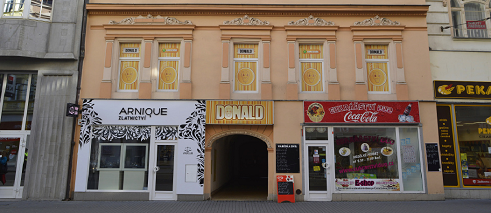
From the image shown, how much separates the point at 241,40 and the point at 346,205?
21.7ft

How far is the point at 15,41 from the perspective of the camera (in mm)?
9992

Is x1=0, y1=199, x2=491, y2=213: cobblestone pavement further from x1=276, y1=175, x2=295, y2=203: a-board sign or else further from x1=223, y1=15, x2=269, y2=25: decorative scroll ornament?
x1=223, y1=15, x2=269, y2=25: decorative scroll ornament

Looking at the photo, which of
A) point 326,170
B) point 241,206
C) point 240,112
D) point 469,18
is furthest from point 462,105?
point 241,206

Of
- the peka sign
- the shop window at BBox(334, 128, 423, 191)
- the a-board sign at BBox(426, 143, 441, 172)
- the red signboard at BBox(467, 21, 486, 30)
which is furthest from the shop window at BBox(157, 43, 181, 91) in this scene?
the red signboard at BBox(467, 21, 486, 30)

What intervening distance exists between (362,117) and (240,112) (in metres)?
4.21

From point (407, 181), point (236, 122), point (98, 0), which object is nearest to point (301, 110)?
point (236, 122)

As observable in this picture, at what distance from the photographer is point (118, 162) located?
1008cm

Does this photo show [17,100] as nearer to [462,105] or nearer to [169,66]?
[169,66]

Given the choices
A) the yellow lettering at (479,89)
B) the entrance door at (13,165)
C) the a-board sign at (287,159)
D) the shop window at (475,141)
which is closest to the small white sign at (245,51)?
the a-board sign at (287,159)

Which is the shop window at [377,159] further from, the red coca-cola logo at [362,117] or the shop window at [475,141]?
the shop window at [475,141]

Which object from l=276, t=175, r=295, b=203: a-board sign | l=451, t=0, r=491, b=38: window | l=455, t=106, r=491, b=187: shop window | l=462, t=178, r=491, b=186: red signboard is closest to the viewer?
l=276, t=175, r=295, b=203: a-board sign

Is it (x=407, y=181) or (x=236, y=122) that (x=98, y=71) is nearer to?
(x=236, y=122)

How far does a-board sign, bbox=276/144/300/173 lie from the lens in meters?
9.95

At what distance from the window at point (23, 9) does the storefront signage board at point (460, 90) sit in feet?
47.0
